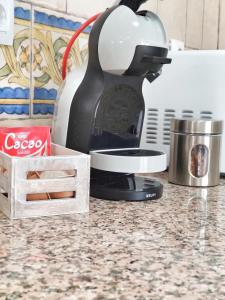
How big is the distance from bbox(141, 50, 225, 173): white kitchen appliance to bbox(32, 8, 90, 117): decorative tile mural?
23cm

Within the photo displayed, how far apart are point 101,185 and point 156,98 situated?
0.37 metres

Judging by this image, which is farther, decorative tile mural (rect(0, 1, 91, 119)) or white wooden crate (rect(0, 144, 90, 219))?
decorative tile mural (rect(0, 1, 91, 119))

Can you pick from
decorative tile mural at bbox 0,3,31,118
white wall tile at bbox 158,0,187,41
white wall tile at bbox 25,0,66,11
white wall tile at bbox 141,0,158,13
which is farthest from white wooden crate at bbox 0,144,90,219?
white wall tile at bbox 158,0,187,41

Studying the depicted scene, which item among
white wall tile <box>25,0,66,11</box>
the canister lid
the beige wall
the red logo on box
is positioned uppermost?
the beige wall

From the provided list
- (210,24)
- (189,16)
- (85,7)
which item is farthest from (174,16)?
(85,7)

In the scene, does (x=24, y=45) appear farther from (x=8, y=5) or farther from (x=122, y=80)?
(x=122, y=80)

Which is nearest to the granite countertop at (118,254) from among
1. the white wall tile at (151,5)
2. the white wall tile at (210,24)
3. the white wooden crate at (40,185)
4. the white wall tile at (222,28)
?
the white wooden crate at (40,185)

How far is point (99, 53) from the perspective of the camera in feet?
2.74

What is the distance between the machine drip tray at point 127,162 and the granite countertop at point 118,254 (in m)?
0.06

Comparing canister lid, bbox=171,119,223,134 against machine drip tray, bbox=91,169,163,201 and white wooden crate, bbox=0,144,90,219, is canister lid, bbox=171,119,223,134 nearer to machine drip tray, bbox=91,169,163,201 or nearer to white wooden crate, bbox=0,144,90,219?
machine drip tray, bbox=91,169,163,201

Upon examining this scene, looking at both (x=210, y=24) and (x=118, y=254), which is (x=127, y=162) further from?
(x=210, y=24)

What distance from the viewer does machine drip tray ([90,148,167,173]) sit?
0.82 metres

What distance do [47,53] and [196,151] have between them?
39 centimetres

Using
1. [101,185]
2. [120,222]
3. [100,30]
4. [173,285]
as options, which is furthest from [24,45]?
[173,285]
